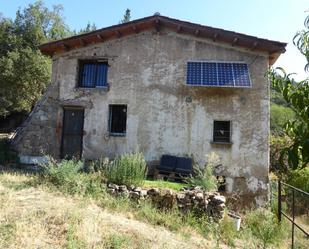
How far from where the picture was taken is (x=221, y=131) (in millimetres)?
14109

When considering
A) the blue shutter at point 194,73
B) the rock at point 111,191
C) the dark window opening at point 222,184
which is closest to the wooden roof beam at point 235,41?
the blue shutter at point 194,73

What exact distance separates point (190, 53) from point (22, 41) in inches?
722

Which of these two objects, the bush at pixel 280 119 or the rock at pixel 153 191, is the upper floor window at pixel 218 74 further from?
the rock at pixel 153 191

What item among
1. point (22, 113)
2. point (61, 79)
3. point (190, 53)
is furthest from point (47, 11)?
point (190, 53)

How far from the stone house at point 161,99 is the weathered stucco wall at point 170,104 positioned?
0.04 m

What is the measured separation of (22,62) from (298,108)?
27713 mm

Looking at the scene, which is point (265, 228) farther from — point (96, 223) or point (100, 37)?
point (100, 37)

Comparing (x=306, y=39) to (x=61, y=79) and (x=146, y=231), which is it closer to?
(x=146, y=231)

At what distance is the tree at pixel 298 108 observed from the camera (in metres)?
2.15

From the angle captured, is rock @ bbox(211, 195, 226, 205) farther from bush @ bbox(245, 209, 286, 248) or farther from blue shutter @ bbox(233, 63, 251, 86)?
blue shutter @ bbox(233, 63, 251, 86)

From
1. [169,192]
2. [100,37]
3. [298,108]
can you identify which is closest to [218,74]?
[100,37]

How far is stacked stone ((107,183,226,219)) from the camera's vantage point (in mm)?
10289

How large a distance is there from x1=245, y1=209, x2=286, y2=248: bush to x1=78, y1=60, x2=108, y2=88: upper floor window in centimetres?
814

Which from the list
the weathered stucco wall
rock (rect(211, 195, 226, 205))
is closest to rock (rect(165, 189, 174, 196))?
rock (rect(211, 195, 226, 205))
